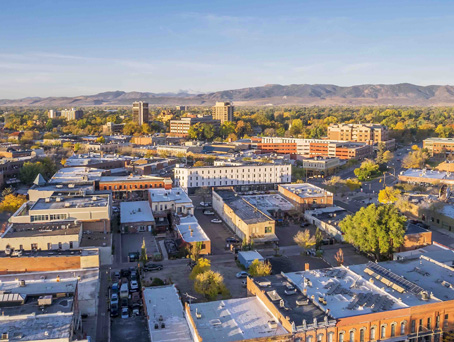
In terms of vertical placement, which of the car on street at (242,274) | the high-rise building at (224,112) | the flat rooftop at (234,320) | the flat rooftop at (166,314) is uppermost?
the high-rise building at (224,112)

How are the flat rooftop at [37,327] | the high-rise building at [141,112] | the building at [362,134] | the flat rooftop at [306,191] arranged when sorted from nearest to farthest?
the flat rooftop at [37,327]
the flat rooftop at [306,191]
the building at [362,134]
the high-rise building at [141,112]

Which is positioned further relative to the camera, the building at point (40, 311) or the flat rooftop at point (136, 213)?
the flat rooftop at point (136, 213)

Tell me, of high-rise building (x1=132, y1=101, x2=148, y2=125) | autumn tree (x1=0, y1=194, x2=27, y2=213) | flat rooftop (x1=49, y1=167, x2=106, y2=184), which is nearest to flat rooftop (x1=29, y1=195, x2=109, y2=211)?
autumn tree (x1=0, y1=194, x2=27, y2=213)

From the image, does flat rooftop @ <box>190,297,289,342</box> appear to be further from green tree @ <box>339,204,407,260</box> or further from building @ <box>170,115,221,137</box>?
building @ <box>170,115,221,137</box>

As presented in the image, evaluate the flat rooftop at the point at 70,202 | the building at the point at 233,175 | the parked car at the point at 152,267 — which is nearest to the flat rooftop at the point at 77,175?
the building at the point at 233,175

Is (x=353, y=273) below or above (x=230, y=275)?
above

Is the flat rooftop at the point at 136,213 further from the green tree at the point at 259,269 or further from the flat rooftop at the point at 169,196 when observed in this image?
the green tree at the point at 259,269

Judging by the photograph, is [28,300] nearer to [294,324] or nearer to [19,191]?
[294,324]

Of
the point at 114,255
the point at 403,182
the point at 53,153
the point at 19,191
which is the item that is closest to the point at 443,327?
the point at 114,255
